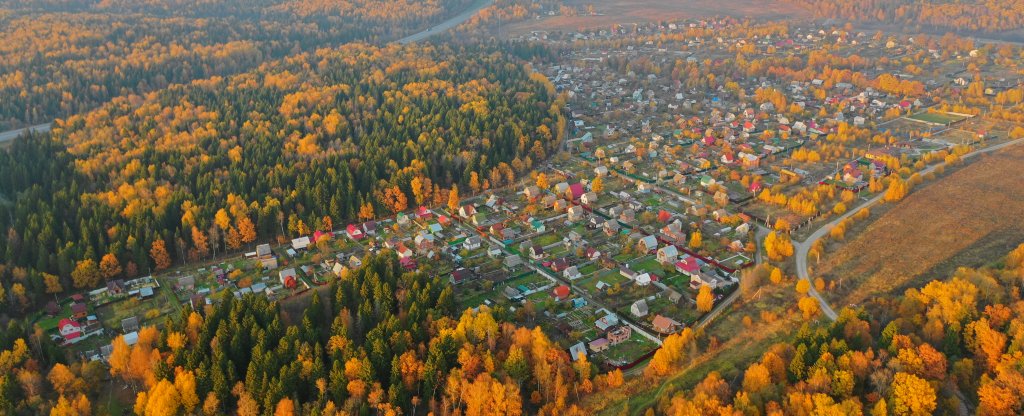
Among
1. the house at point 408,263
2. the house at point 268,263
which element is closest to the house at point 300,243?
the house at point 268,263

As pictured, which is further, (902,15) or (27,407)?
(902,15)

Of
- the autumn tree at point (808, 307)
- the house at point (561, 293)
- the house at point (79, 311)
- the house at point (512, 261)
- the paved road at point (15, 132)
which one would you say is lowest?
the autumn tree at point (808, 307)

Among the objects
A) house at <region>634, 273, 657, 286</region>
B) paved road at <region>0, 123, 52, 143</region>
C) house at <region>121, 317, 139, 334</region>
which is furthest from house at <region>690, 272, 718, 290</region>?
paved road at <region>0, 123, 52, 143</region>

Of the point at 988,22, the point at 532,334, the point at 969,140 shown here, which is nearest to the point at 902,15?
the point at 988,22

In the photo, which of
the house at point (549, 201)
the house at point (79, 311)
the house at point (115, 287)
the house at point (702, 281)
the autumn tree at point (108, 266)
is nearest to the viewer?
the house at point (79, 311)

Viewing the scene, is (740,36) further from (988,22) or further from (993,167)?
(993,167)

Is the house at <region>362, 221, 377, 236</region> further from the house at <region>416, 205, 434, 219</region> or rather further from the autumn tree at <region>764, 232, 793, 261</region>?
the autumn tree at <region>764, 232, 793, 261</region>

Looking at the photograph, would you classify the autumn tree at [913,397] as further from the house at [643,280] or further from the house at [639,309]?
the house at [643,280]
